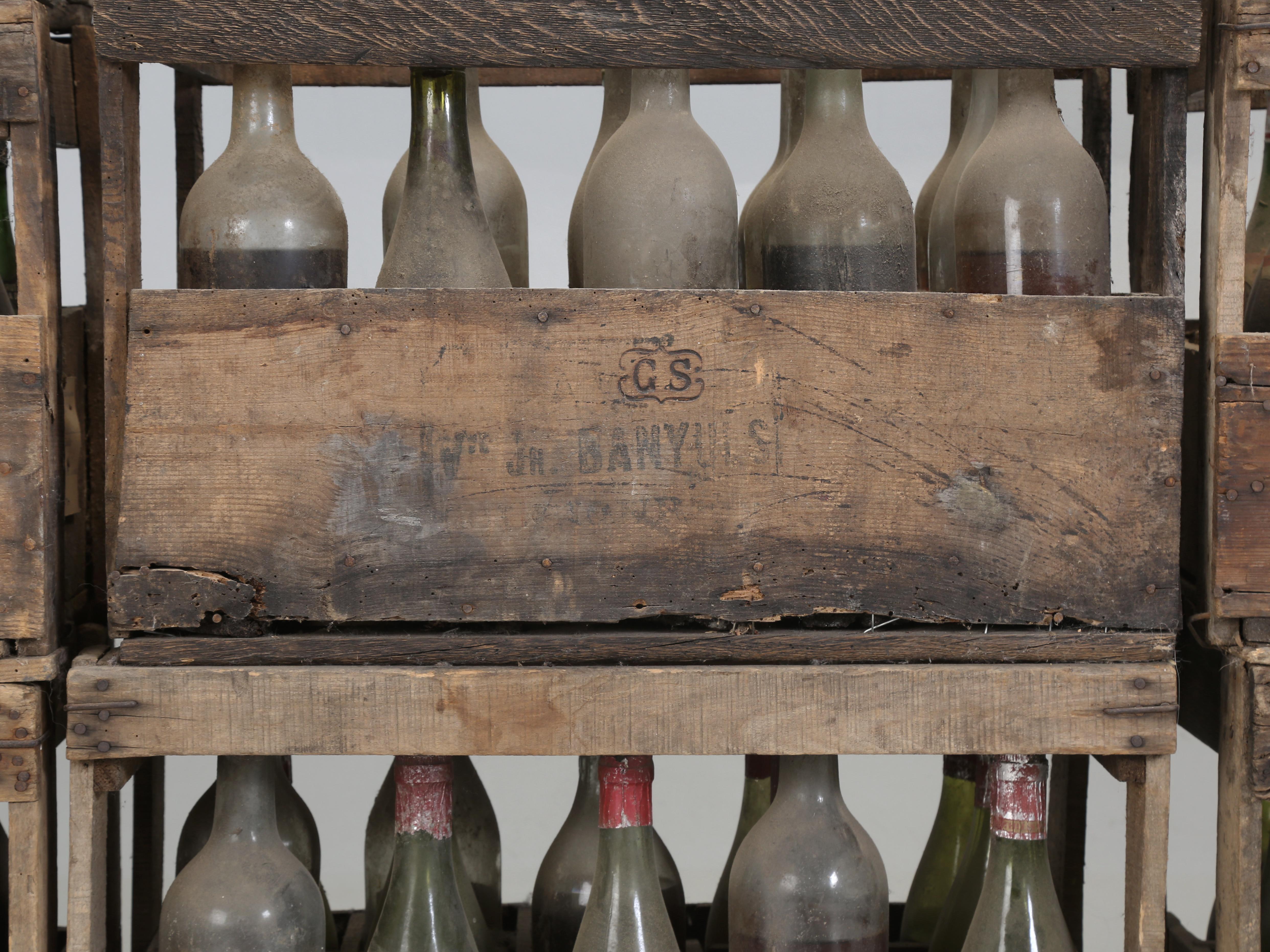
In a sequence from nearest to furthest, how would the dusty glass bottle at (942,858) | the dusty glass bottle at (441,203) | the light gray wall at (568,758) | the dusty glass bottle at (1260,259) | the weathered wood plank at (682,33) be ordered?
1. the weathered wood plank at (682,33)
2. the dusty glass bottle at (441,203)
3. the dusty glass bottle at (1260,259)
4. the dusty glass bottle at (942,858)
5. the light gray wall at (568,758)

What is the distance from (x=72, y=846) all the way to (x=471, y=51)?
0.56 m

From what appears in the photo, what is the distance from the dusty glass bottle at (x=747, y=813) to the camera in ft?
3.51

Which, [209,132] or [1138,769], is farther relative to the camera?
[209,132]

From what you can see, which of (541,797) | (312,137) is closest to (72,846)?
(541,797)

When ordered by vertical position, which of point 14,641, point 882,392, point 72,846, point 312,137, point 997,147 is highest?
point 312,137

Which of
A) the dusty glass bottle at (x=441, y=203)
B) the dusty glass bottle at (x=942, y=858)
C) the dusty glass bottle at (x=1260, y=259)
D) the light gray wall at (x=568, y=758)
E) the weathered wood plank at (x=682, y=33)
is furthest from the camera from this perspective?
the light gray wall at (x=568, y=758)

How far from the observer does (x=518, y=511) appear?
803 mm

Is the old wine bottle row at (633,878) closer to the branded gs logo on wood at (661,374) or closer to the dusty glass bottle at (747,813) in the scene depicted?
the dusty glass bottle at (747,813)

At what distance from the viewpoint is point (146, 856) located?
1.17 m

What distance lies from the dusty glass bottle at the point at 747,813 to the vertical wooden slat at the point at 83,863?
49 centimetres

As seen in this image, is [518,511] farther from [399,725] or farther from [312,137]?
[312,137]

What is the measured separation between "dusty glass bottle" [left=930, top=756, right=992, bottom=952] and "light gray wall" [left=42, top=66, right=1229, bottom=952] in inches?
27.6

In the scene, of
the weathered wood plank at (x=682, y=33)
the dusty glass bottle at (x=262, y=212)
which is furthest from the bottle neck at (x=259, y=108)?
the weathered wood plank at (x=682, y=33)

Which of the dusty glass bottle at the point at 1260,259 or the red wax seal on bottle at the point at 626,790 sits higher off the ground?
the dusty glass bottle at the point at 1260,259
